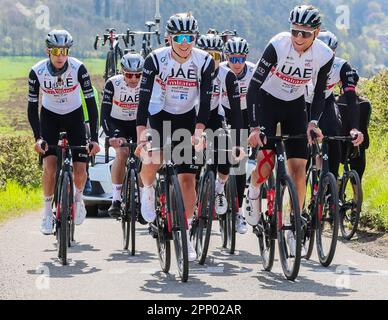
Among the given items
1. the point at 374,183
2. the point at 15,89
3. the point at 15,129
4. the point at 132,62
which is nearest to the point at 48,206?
the point at 132,62

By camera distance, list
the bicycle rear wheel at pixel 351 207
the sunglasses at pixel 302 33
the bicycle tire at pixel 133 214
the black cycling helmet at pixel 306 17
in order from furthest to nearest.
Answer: the bicycle rear wheel at pixel 351 207 → the bicycle tire at pixel 133 214 → the sunglasses at pixel 302 33 → the black cycling helmet at pixel 306 17

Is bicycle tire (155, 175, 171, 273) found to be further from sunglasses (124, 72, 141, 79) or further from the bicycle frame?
sunglasses (124, 72, 141, 79)

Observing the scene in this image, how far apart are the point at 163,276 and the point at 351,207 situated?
3.74 metres

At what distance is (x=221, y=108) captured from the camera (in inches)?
471

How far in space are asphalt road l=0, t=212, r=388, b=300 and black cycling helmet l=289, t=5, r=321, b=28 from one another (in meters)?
2.35

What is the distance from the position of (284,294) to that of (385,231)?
4.59 metres

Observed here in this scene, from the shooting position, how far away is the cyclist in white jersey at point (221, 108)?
37.3 ft

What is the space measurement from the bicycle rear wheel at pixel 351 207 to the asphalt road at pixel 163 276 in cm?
50

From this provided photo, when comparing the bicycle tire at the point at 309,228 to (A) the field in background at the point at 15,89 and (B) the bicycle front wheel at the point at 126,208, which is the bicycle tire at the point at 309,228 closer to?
(B) the bicycle front wheel at the point at 126,208

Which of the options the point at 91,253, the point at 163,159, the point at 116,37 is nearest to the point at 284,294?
the point at 163,159

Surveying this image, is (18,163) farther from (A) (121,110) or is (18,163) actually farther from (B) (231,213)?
(B) (231,213)

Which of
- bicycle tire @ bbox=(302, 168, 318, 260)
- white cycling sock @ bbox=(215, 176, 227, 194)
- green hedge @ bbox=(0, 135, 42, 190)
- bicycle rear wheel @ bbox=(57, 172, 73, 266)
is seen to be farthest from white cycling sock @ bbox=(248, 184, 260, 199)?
green hedge @ bbox=(0, 135, 42, 190)

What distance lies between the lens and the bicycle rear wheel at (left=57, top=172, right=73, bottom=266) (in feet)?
33.6

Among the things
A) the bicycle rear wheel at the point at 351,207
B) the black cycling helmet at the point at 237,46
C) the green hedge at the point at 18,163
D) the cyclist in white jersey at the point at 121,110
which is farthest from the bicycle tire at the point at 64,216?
the green hedge at the point at 18,163
